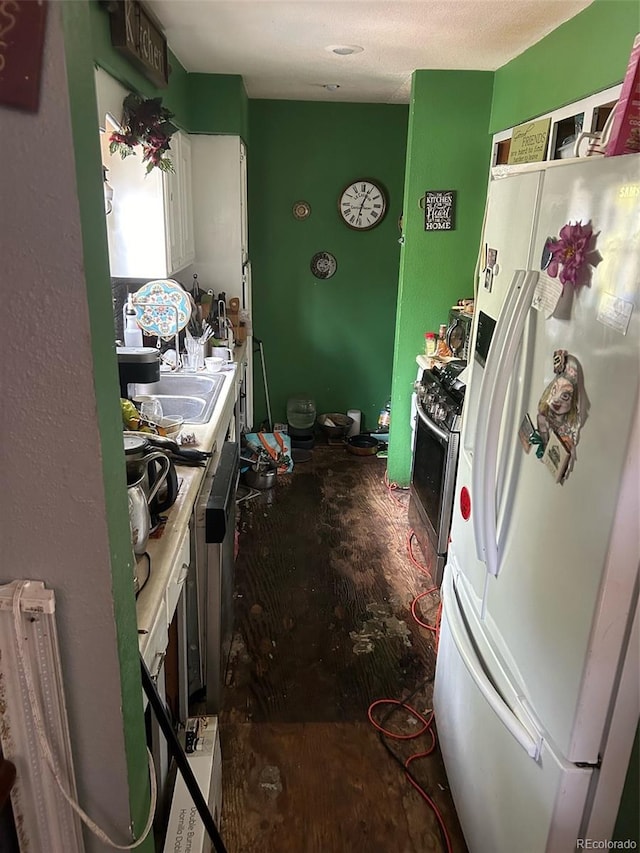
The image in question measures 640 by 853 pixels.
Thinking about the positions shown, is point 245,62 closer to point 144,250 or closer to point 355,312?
point 144,250

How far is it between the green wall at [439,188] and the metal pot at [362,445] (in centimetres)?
82

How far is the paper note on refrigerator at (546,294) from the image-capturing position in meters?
1.28

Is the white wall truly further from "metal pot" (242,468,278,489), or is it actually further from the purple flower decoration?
"metal pot" (242,468,278,489)

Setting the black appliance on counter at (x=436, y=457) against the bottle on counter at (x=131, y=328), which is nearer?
the black appliance on counter at (x=436, y=457)

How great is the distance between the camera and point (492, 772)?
154 cm

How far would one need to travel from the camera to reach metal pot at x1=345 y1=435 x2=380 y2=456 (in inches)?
187

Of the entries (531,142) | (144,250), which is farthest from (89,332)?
(531,142)

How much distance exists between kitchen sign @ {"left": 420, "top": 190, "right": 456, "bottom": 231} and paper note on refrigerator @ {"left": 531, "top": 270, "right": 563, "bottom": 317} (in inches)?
94.9

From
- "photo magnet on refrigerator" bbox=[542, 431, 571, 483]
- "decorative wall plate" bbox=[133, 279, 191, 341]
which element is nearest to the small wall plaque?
"photo magnet on refrigerator" bbox=[542, 431, 571, 483]

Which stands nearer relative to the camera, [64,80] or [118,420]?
[64,80]

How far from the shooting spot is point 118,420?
909 mm

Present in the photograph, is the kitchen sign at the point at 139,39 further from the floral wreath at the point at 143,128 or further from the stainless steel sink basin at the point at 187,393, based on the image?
the stainless steel sink basin at the point at 187,393

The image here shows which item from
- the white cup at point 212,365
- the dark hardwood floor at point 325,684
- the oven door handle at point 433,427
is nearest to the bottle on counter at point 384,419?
the dark hardwood floor at point 325,684

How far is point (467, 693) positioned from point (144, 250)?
90.7 inches
